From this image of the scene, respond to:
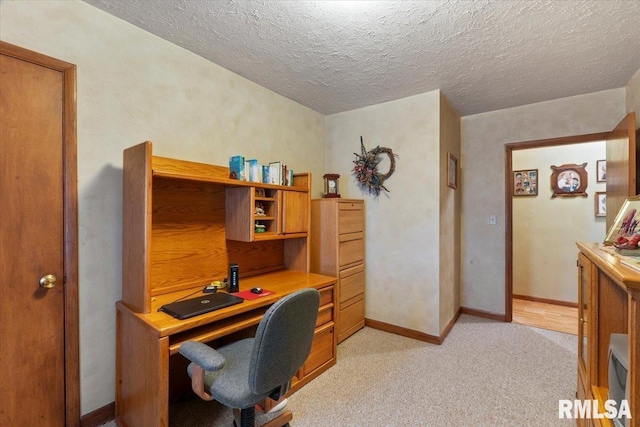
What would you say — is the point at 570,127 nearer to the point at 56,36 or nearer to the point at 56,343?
the point at 56,36

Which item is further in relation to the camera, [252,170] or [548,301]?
[548,301]

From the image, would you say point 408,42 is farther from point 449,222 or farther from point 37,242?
point 37,242

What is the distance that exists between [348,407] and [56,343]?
1.78 m

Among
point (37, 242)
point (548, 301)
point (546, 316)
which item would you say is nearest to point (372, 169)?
point (37, 242)

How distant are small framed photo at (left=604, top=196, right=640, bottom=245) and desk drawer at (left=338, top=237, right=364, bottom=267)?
1898 millimetres

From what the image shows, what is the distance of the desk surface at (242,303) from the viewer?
4.65 feet

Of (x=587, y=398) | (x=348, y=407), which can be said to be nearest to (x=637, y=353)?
(x=587, y=398)

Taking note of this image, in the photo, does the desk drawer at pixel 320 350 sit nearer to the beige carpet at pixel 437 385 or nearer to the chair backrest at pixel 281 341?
the beige carpet at pixel 437 385

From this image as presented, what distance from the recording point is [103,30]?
69.0 inches

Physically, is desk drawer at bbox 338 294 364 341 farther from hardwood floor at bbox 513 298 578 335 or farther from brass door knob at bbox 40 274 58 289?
brass door knob at bbox 40 274 58 289

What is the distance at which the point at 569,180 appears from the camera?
397 centimetres

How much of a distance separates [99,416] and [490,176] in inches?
164

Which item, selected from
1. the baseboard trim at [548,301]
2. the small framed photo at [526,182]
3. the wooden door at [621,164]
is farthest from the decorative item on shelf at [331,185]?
the baseboard trim at [548,301]

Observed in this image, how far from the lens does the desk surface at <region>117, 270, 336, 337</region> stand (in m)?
1.42
